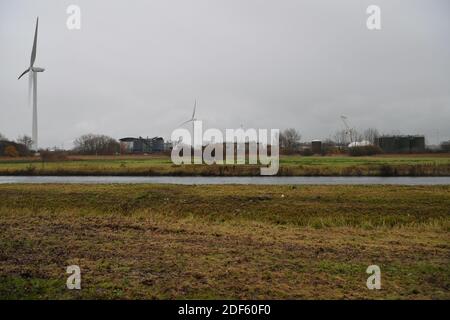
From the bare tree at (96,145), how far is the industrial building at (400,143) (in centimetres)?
9587

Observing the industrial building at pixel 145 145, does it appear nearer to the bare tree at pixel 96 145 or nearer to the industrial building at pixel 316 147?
the bare tree at pixel 96 145

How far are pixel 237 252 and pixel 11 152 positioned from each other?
100904mm

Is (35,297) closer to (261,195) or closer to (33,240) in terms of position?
(33,240)

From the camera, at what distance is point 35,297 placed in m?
5.74

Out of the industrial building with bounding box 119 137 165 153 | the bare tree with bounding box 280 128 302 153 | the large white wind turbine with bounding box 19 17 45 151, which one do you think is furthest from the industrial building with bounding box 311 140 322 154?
the large white wind turbine with bounding box 19 17 45 151

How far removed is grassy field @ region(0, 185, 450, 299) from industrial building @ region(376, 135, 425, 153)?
3885 inches

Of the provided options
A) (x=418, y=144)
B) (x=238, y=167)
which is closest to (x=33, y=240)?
(x=238, y=167)

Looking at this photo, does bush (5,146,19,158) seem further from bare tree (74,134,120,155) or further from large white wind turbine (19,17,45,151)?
large white wind turbine (19,17,45,151)

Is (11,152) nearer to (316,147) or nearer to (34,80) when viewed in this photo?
(34,80)

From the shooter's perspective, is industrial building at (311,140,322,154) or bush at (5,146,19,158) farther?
industrial building at (311,140,322,154)

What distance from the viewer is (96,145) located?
11944 centimetres

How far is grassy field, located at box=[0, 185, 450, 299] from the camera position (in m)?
6.14

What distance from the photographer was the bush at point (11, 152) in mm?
89275
